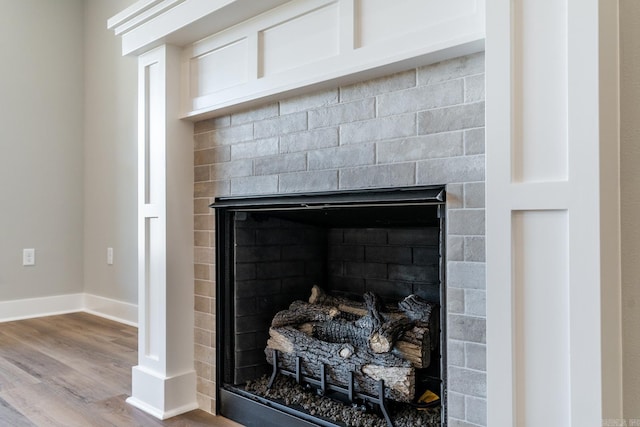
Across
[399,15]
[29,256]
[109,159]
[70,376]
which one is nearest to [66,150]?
[109,159]

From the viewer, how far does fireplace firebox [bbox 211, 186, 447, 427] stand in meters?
1.67

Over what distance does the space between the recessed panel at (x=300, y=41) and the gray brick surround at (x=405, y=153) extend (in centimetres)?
12

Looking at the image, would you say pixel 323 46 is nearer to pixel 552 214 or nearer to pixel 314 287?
pixel 552 214

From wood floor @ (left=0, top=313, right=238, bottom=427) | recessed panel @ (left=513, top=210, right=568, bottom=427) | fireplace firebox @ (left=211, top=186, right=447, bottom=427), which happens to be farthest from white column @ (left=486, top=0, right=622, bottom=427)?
wood floor @ (left=0, top=313, right=238, bottom=427)

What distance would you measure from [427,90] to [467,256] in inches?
17.9

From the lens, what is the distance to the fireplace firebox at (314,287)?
5.49 ft

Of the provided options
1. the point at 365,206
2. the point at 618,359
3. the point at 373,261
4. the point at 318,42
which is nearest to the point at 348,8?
the point at 318,42

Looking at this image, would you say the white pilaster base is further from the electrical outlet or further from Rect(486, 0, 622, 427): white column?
the electrical outlet

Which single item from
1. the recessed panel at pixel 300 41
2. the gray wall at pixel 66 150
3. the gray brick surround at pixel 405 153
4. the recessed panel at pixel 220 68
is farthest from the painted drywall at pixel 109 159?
the recessed panel at pixel 300 41

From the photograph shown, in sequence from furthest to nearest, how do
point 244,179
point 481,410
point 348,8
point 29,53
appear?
point 29,53, point 244,179, point 348,8, point 481,410

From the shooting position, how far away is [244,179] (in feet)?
6.13

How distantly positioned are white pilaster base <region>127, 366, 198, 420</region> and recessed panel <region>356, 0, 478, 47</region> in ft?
4.81

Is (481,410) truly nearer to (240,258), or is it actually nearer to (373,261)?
(373,261)

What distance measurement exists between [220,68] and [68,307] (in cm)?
281
